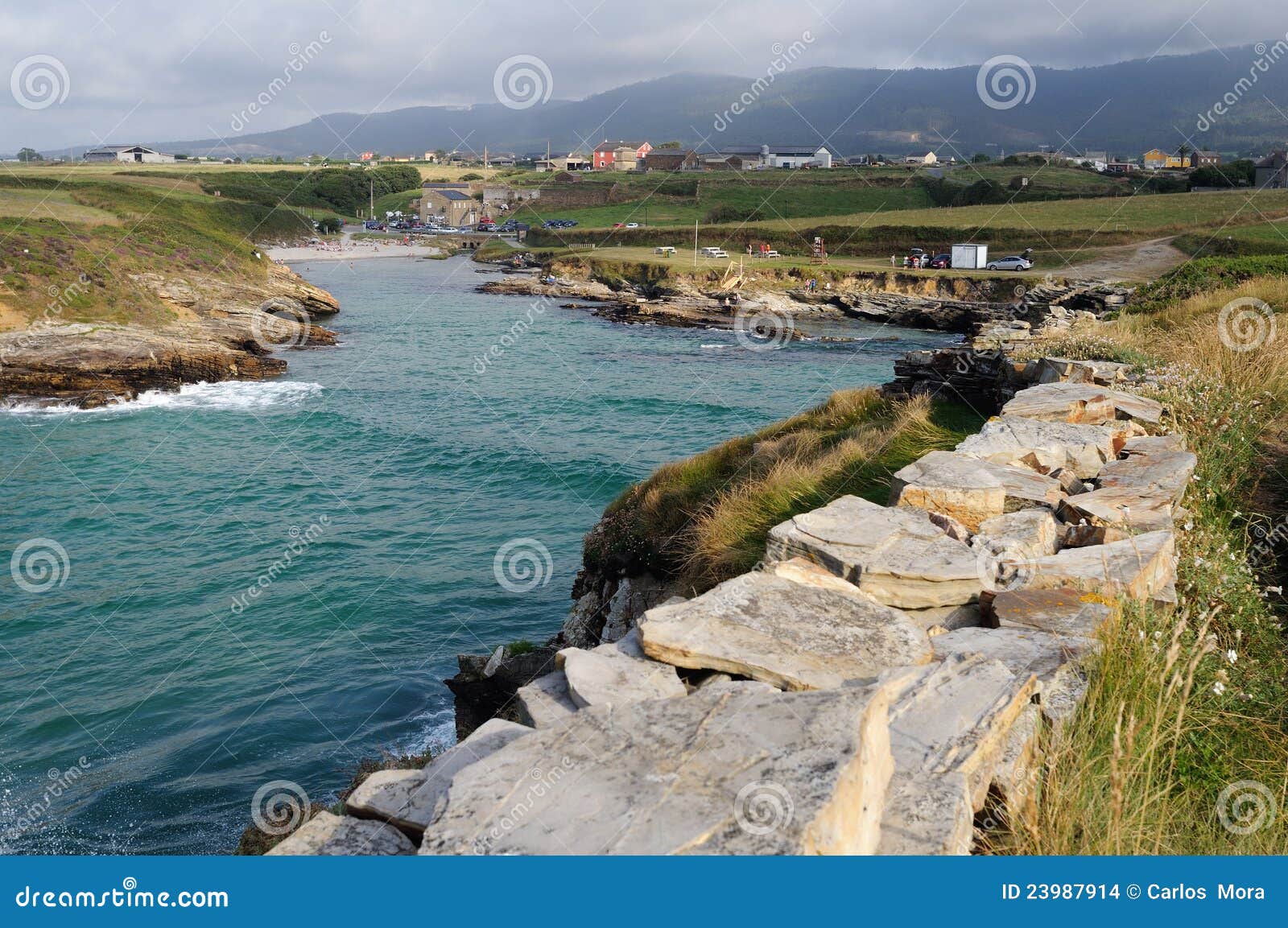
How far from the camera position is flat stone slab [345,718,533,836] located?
3627 millimetres

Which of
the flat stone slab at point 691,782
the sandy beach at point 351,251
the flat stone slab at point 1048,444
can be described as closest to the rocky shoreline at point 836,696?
the flat stone slab at point 691,782

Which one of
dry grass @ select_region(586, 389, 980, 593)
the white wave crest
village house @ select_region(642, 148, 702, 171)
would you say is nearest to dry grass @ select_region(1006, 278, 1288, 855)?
dry grass @ select_region(586, 389, 980, 593)

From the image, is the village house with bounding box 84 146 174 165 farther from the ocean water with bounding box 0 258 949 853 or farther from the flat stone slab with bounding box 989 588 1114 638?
the flat stone slab with bounding box 989 588 1114 638

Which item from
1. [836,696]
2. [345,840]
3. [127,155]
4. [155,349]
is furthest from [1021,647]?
[127,155]

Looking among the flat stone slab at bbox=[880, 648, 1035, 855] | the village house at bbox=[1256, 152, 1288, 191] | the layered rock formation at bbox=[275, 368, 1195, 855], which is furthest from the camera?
the village house at bbox=[1256, 152, 1288, 191]

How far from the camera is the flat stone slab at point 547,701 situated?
4188mm

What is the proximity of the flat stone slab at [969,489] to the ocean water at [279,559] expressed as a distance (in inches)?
285

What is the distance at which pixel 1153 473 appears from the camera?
712 centimetres

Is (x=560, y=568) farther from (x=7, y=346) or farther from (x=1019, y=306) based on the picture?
(x=1019, y=306)

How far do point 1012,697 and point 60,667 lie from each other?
15.0 metres

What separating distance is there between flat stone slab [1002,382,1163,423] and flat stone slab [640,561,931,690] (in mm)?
4906

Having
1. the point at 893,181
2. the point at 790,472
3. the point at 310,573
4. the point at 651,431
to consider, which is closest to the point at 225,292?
the point at 651,431

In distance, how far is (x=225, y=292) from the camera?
50188mm

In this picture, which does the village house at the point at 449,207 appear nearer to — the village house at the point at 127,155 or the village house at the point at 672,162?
the village house at the point at 672,162
